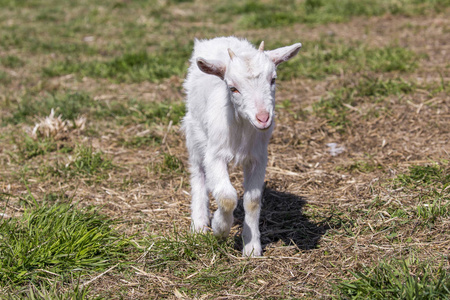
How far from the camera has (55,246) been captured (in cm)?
385

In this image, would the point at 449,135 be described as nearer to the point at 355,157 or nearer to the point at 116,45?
the point at 355,157

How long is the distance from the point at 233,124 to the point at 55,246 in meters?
1.61

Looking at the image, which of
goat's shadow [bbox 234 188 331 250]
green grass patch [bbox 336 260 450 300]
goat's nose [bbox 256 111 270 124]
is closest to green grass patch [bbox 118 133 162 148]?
goat's shadow [bbox 234 188 331 250]

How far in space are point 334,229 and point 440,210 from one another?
33.4 inches

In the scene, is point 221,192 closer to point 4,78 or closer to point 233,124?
point 233,124

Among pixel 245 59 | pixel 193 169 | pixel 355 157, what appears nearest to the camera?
pixel 245 59

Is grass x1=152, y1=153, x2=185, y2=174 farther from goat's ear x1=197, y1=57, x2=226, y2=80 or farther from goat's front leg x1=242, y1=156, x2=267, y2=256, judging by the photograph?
goat's ear x1=197, y1=57, x2=226, y2=80

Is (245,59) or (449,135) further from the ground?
(245,59)

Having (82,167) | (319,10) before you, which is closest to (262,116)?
(82,167)

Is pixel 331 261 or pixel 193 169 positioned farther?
pixel 193 169

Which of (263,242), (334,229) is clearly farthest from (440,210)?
(263,242)

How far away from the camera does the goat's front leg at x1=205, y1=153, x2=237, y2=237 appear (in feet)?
12.5

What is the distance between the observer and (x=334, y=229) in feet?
14.1

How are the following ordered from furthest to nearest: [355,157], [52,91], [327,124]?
[52,91] → [327,124] → [355,157]
